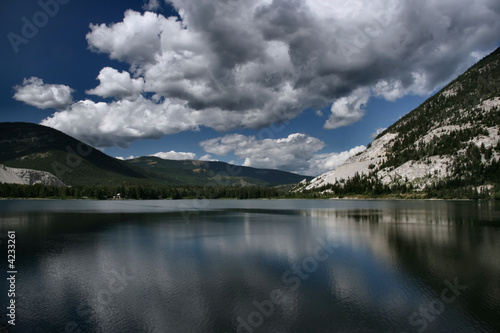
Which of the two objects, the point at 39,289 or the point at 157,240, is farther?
the point at 157,240

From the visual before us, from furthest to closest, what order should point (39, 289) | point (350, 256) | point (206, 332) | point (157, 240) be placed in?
point (157, 240)
point (350, 256)
point (39, 289)
point (206, 332)

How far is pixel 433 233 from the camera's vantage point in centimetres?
4928

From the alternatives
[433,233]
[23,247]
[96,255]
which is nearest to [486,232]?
[433,233]

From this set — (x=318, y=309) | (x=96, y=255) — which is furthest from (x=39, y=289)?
(x=318, y=309)

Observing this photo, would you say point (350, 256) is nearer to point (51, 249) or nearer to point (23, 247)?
point (51, 249)

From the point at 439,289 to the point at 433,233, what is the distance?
1202 inches

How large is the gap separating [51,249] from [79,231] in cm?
1761

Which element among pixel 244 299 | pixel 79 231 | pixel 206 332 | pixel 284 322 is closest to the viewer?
pixel 206 332

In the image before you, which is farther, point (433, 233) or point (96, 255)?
point (433, 233)

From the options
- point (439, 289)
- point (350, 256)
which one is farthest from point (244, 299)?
point (350, 256)

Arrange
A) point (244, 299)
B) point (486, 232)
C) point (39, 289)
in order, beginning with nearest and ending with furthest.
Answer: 1. point (244, 299)
2. point (39, 289)
3. point (486, 232)

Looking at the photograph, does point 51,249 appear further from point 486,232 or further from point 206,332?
point 486,232

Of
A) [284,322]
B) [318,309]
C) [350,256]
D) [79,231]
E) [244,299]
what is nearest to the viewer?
[284,322]

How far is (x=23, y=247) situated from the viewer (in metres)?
38.9
